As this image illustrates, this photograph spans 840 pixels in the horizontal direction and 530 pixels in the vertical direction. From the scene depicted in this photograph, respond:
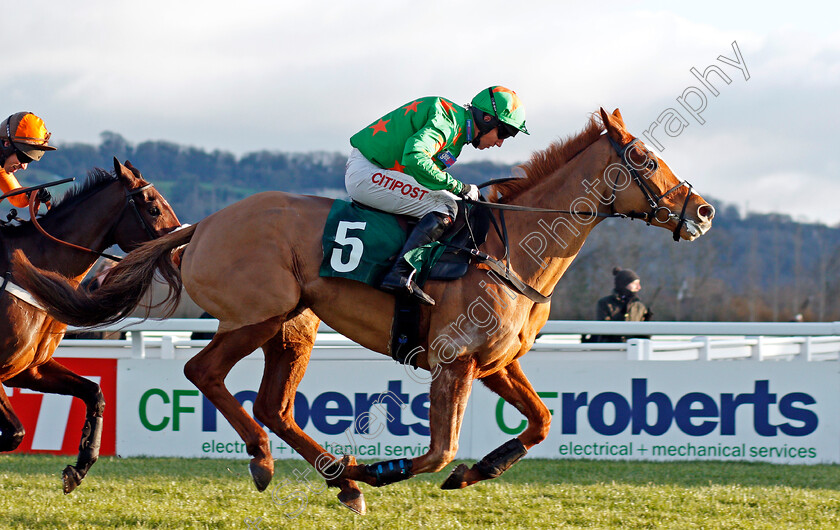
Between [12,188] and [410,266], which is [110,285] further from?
[410,266]

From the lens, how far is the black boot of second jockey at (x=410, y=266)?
396cm

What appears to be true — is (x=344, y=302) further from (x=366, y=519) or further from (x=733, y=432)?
(x=733, y=432)

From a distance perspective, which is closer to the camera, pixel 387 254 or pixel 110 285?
pixel 387 254

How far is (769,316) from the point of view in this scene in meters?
40.1

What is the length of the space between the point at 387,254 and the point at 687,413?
3.68m

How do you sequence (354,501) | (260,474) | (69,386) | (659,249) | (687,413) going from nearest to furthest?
(260,474), (354,501), (69,386), (687,413), (659,249)

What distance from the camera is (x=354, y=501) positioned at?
4.28m

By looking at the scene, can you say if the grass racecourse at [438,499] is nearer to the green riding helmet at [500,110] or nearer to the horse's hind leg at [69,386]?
the horse's hind leg at [69,386]

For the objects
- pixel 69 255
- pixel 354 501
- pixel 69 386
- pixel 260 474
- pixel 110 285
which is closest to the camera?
pixel 260 474

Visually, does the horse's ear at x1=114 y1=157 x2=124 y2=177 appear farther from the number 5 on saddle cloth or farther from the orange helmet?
the number 5 on saddle cloth

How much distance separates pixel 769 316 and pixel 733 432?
3590cm

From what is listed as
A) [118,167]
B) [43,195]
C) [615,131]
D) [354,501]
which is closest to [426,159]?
[615,131]

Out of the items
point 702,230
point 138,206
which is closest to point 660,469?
point 702,230

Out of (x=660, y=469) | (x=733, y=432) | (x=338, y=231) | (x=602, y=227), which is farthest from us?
(x=602, y=227)
